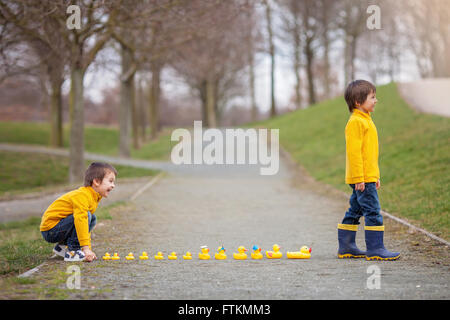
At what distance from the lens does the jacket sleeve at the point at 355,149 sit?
610 centimetres

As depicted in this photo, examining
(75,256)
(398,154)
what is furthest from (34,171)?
(75,256)

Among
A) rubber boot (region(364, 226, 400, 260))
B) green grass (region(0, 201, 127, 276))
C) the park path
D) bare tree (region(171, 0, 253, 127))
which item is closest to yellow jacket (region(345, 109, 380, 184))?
rubber boot (region(364, 226, 400, 260))

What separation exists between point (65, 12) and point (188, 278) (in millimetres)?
10232

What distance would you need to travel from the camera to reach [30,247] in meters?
7.38

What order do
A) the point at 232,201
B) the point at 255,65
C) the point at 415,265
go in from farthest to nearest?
the point at 255,65 < the point at 232,201 < the point at 415,265

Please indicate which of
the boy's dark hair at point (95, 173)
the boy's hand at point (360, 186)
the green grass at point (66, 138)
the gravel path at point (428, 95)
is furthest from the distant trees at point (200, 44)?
the boy's hand at point (360, 186)

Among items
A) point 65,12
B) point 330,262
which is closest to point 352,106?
point 330,262

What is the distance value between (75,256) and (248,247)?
2.45m

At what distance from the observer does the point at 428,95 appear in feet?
82.1

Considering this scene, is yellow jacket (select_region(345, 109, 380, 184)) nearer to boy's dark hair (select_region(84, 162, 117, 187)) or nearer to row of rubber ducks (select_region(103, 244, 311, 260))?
row of rubber ducks (select_region(103, 244, 311, 260))

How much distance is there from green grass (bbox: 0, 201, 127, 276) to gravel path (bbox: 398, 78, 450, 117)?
45.1 ft

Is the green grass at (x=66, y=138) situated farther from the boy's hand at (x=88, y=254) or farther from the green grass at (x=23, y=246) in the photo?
the boy's hand at (x=88, y=254)

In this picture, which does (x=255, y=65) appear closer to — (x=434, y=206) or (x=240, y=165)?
(x=240, y=165)
